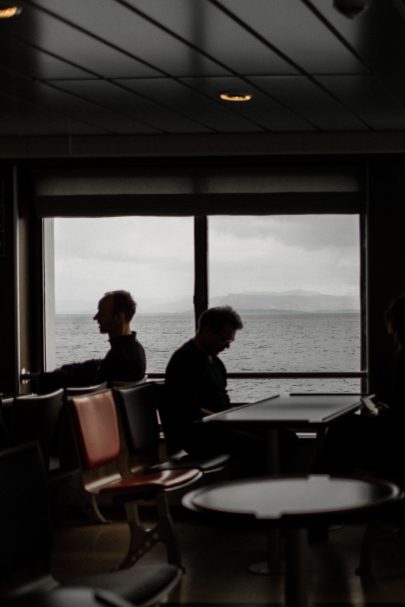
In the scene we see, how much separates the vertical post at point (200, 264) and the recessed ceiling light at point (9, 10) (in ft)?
10.9

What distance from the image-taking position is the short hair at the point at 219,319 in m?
5.59

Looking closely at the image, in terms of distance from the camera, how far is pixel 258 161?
277 inches

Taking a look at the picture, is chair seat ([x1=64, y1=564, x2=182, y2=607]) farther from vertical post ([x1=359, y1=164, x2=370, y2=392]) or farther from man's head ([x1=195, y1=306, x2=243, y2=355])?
vertical post ([x1=359, y1=164, x2=370, y2=392])

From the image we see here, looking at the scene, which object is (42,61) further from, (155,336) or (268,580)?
(155,336)

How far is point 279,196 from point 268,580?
10.0ft

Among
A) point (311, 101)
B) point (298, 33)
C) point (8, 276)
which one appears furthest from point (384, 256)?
point (298, 33)

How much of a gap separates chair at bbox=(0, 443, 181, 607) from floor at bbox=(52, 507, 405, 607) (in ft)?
5.06

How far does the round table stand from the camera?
265 cm

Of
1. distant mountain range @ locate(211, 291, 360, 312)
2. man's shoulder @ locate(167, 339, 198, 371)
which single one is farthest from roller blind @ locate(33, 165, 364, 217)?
distant mountain range @ locate(211, 291, 360, 312)

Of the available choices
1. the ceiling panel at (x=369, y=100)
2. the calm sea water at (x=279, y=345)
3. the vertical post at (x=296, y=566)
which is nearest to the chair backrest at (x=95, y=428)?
the vertical post at (x=296, y=566)

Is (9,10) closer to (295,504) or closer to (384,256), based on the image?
(295,504)

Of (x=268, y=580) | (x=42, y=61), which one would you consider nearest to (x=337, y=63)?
(x=42, y=61)

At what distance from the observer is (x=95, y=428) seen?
4777 mm

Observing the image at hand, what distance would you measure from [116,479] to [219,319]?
109 centimetres
